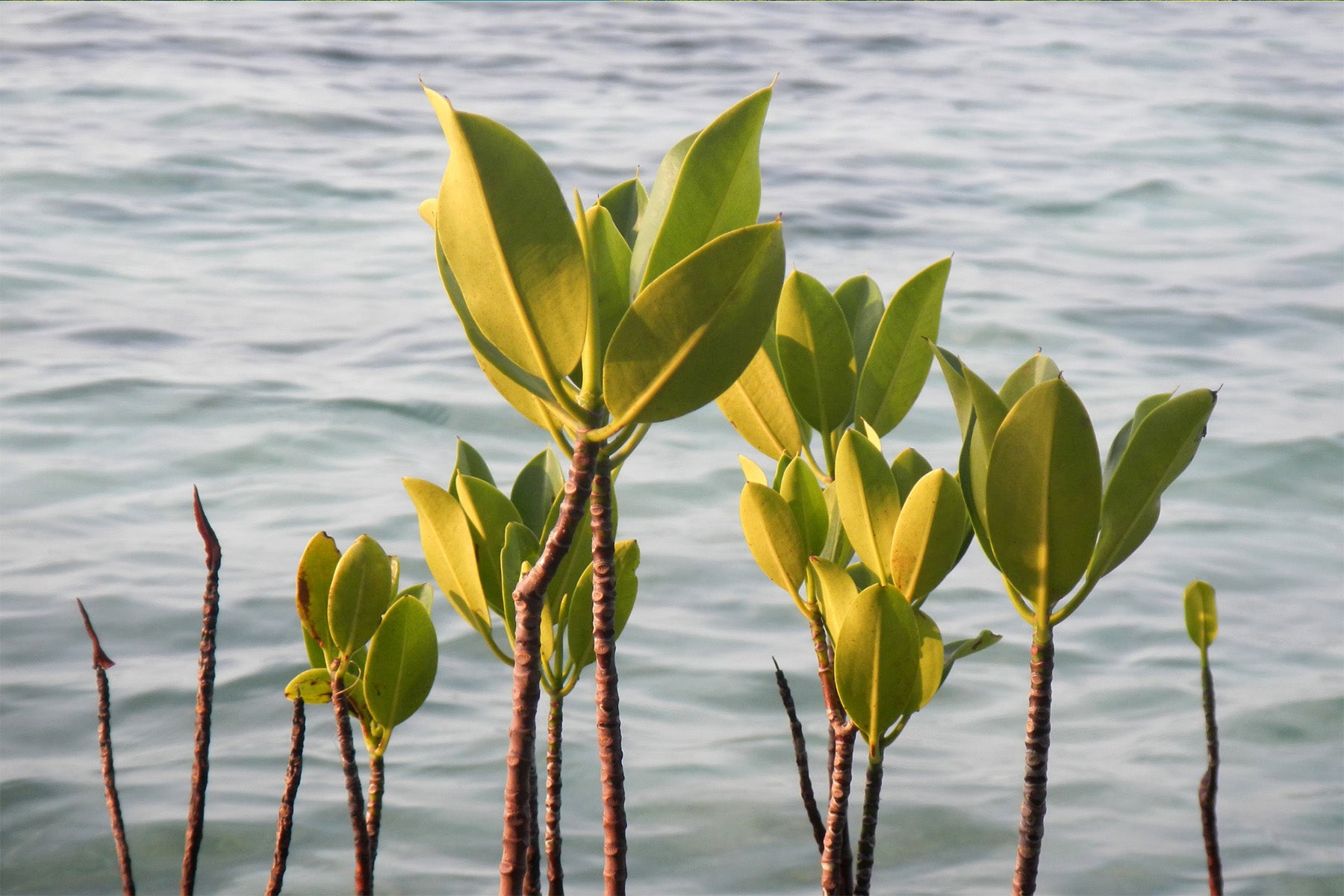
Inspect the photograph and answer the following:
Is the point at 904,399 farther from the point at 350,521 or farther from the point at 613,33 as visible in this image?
the point at 613,33

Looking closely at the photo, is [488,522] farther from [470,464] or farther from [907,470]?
[907,470]

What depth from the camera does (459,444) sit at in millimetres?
705

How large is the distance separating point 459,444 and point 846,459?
22 centimetres

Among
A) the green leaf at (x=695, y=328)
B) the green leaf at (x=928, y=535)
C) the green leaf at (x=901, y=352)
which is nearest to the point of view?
the green leaf at (x=695, y=328)

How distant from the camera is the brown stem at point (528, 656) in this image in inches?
18.4

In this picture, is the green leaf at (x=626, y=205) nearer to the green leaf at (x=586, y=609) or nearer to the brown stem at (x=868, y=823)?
the green leaf at (x=586, y=609)

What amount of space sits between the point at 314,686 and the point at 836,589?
0.26 meters

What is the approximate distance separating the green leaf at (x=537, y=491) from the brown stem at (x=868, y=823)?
213 millimetres

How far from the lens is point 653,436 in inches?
113

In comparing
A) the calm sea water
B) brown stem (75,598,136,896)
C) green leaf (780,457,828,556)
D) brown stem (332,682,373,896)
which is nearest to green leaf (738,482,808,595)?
green leaf (780,457,828,556)

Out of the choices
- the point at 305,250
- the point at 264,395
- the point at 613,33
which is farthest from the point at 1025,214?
the point at 613,33

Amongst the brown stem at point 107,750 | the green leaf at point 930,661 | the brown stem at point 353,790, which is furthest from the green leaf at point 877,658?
the brown stem at point 107,750

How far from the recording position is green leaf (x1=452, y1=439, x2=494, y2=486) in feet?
2.28

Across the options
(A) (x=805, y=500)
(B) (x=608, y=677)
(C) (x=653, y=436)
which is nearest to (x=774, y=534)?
(A) (x=805, y=500)
